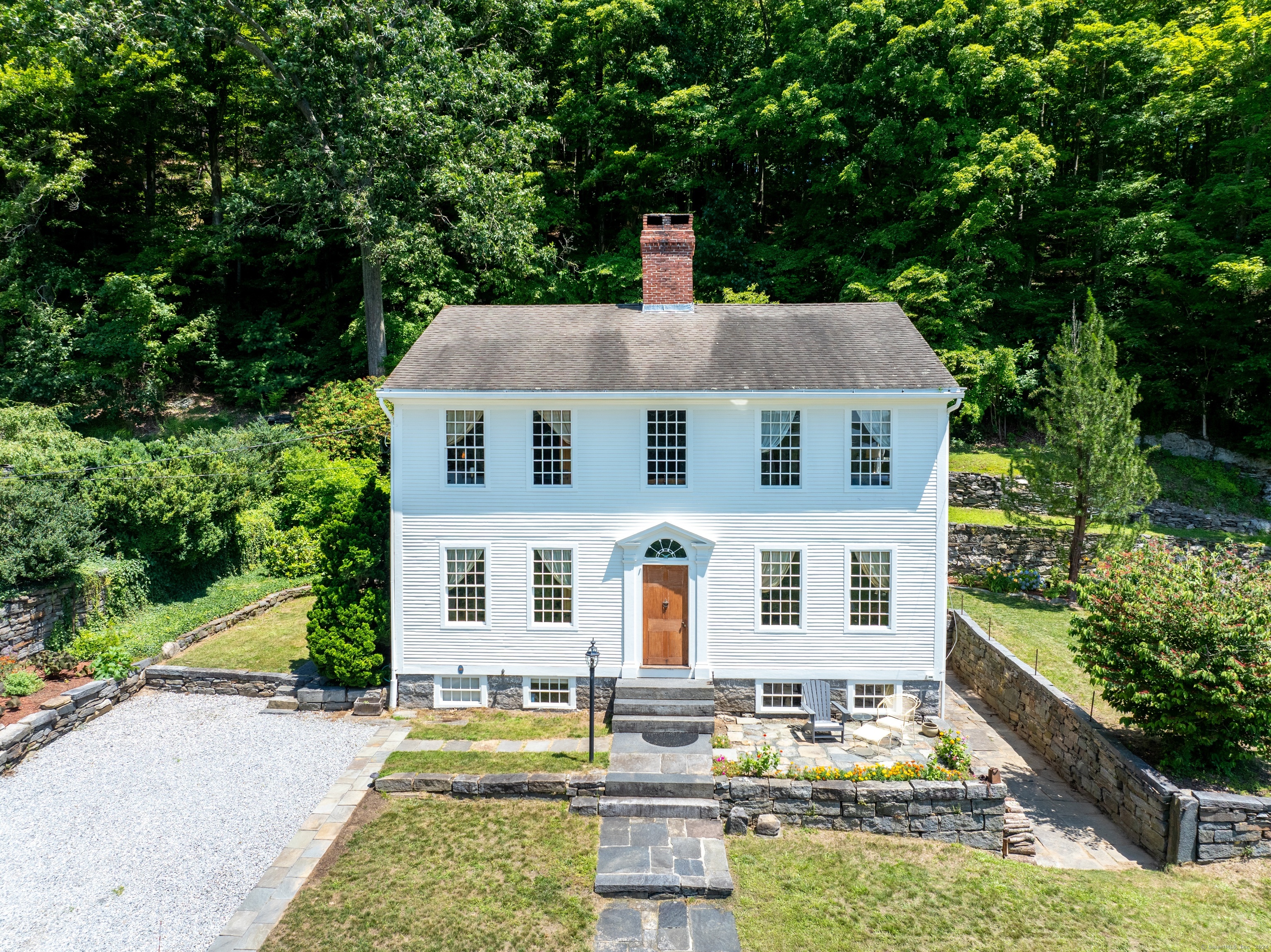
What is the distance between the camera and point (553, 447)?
14266 millimetres

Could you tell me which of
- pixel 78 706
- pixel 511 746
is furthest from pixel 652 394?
pixel 78 706

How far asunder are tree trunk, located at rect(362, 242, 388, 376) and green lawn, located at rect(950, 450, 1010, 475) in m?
21.3

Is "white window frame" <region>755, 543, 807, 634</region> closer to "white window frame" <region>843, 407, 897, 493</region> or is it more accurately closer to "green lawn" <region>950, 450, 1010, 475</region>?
"white window frame" <region>843, 407, 897, 493</region>

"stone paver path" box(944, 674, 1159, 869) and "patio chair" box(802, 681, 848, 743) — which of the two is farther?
"patio chair" box(802, 681, 848, 743)

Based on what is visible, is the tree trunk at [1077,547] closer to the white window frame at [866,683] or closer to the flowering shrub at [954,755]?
the white window frame at [866,683]

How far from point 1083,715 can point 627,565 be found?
29.1ft

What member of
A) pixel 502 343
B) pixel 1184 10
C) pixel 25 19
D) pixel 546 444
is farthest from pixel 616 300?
pixel 1184 10

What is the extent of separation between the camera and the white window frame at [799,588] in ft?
46.0

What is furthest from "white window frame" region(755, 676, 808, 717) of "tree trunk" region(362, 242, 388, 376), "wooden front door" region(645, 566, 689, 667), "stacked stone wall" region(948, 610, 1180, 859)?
"tree trunk" region(362, 242, 388, 376)

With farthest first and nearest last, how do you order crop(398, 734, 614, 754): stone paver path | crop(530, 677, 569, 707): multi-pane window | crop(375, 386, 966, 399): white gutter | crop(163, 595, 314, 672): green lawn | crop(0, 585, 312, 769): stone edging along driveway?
crop(163, 595, 314, 672): green lawn
crop(530, 677, 569, 707): multi-pane window
crop(375, 386, 966, 399): white gutter
crop(398, 734, 614, 754): stone paver path
crop(0, 585, 312, 769): stone edging along driveway

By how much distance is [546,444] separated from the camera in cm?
1430

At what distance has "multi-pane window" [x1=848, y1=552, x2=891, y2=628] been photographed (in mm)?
14008

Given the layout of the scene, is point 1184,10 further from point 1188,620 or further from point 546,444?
point 546,444

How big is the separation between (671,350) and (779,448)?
3.15 m
